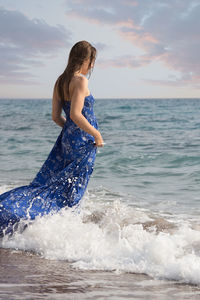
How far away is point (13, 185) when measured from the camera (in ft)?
24.3

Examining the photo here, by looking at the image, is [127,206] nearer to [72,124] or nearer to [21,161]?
[72,124]

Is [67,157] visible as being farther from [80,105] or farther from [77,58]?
[77,58]

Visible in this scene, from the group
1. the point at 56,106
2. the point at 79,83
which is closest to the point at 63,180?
the point at 56,106

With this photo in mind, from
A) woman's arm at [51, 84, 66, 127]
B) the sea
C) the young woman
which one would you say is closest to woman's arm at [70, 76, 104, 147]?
the young woman

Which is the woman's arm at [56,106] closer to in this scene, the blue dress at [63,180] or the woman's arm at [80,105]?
the blue dress at [63,180]

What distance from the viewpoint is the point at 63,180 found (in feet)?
13.6

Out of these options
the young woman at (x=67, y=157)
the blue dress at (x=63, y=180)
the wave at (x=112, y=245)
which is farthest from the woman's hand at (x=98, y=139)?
the wave at (x=112, y=245)

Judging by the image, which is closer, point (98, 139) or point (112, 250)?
point (112, 250)

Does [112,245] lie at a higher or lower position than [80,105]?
lower

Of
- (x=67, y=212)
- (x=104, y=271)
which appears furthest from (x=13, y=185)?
(x=104, y=271)

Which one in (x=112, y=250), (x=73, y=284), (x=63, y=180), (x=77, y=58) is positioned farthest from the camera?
(x=63, y=180)

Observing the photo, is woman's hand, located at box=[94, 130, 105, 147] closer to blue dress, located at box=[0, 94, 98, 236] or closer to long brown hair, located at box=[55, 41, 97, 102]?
blue dress, located at box=[0, 94, 98, 236]

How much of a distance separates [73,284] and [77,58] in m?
2.09

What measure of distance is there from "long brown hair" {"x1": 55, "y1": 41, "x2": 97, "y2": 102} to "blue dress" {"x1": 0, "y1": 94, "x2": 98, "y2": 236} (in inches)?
9.9
